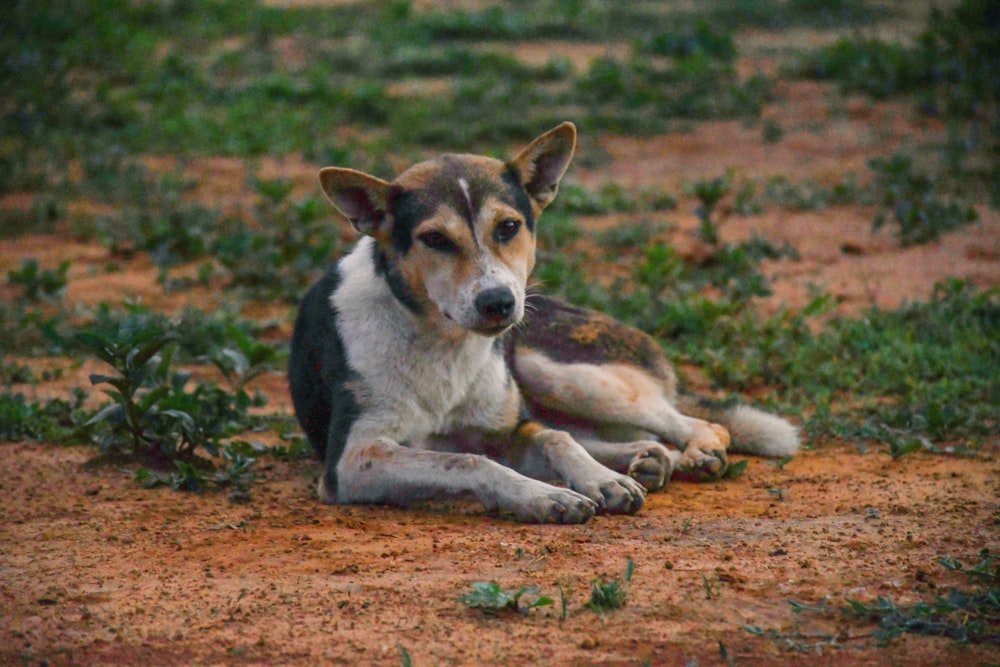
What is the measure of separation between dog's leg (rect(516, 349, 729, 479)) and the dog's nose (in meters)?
1.12

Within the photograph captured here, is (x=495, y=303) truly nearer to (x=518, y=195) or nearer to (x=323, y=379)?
(x=518, y=195)

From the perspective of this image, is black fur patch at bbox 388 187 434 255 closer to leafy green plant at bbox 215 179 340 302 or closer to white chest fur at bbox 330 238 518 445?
white chest fur at bbox 330 238 518 445

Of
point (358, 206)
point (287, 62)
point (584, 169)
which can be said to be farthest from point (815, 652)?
point (287, 62)

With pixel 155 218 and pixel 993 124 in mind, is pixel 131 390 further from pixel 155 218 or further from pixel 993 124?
pixel 993 124

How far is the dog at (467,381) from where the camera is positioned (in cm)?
462

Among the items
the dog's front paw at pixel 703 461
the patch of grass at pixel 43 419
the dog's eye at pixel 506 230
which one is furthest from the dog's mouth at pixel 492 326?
the patch of grass at pixel 43 419

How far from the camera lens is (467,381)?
5.07 meters

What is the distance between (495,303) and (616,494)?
2.91 ft

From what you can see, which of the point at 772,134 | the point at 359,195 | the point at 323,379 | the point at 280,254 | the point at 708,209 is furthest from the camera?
the point at 772,134

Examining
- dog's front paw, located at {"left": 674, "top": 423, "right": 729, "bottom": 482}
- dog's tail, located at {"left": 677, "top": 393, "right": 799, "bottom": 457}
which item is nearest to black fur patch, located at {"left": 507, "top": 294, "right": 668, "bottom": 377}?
dog's tail, located at {"left": 677, "top": 393, "right": 799, "bottom": 457}

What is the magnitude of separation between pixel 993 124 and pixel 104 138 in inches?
326

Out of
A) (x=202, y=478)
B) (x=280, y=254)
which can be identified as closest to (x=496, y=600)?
(x=202, y=478)

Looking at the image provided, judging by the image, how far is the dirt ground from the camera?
3.25 metres

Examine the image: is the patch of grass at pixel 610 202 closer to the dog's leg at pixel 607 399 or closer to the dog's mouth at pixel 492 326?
the dog's leg at pixel 607 399
